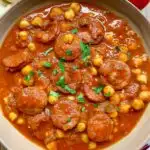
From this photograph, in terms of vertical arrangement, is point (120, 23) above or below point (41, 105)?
above

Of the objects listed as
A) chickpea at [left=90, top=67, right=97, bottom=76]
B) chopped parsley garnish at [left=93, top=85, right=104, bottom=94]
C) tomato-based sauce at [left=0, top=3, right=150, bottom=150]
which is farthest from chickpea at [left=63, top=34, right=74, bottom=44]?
chopped parsley garnish at [left=93, top=85, right=104, bottom=94]

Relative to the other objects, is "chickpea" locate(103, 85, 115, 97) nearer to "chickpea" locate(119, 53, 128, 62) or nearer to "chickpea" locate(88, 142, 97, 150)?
"chickpea" locate(119, 53, 128, 62)

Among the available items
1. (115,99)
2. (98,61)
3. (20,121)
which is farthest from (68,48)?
(20,121)

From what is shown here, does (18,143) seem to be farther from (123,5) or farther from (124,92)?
(123,5)

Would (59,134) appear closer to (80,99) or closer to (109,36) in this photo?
(80,99)

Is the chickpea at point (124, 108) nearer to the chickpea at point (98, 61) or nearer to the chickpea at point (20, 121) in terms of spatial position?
the chickpea at point (98, 61)

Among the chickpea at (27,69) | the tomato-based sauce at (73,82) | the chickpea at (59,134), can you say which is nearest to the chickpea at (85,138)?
the tomato-based sauce at (73,82)

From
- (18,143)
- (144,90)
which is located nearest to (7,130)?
(18,143)

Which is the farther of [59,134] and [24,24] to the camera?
[24,24]
